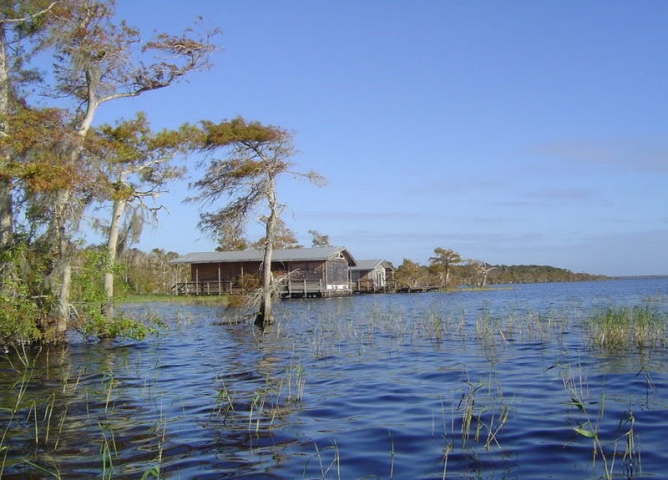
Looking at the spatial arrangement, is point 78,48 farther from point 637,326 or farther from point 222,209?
point 637,326

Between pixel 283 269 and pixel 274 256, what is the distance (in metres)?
1.44

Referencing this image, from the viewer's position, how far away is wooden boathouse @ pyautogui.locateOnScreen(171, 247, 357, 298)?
169 ft

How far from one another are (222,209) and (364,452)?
700 inches

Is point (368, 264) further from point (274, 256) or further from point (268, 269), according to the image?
point (268, 269)

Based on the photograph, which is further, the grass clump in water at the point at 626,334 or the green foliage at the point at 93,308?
the green foliage at the point at 93,308

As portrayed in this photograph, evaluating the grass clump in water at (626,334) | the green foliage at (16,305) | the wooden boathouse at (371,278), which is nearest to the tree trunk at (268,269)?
the green foliage at (16,305)

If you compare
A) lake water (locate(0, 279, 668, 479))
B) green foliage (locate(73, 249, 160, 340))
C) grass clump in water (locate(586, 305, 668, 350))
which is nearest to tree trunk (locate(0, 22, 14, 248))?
green foliage (locate(73, 249, 160, 340))

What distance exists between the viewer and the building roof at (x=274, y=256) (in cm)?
5156

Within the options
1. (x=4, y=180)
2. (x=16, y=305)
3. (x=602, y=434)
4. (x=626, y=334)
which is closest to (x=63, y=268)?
(x=16, y=305)

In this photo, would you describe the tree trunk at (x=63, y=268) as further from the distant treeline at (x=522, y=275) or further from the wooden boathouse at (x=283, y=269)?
the distant treeline at (x=522, y=275)

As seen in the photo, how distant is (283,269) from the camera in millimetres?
52188

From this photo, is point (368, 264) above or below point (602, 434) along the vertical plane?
above

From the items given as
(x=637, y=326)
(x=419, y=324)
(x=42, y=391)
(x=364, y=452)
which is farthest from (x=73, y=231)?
(x=637, y=326)

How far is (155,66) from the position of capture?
2027 centimetres
